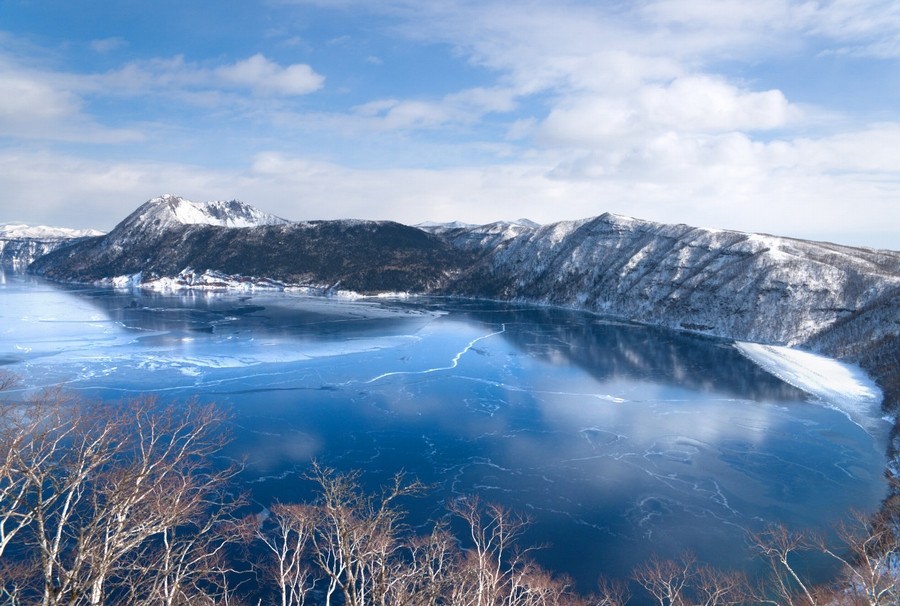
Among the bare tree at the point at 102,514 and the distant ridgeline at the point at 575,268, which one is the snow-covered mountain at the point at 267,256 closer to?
the distant ridgeline at the point at 575,268

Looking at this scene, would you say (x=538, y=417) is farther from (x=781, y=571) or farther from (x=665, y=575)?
(x=781, y=571)

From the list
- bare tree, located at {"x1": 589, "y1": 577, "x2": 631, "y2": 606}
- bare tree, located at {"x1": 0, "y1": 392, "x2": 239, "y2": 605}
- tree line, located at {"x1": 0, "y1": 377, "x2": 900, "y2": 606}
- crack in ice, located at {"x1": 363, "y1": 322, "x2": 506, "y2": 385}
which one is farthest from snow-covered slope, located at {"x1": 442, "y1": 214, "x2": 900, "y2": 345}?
bare tree, located at {"x1": 0, "y1": 392, "x2": 239, "y2": 605}

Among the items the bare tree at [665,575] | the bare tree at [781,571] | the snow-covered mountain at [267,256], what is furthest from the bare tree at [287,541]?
the snow-covered mountain at [267,256]

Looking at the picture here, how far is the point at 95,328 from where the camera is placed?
71.5 meters

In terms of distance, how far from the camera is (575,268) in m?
111

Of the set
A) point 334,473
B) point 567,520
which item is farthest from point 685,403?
point 334,473

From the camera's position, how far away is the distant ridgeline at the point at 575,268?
226 feet

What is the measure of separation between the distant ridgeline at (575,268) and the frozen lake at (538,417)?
34.5 feet

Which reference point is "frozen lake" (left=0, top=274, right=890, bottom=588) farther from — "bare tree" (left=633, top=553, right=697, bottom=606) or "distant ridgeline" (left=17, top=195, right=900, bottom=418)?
"distant ridgeline" (left=17, top=195, right=900, bottom=418)

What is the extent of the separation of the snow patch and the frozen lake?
1.10ft

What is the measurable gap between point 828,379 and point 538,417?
3182cm

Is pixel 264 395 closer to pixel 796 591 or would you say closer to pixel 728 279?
pixel 796 591

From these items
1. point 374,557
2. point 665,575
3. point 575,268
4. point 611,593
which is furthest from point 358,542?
point 575,268

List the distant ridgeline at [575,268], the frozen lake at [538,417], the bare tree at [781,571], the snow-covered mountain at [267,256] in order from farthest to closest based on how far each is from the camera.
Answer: the snow-covered mountain at [267,256]
the distant ridgeline at [575,268]
the frozen lake at [538,417]
the bare tree at [781,571]
